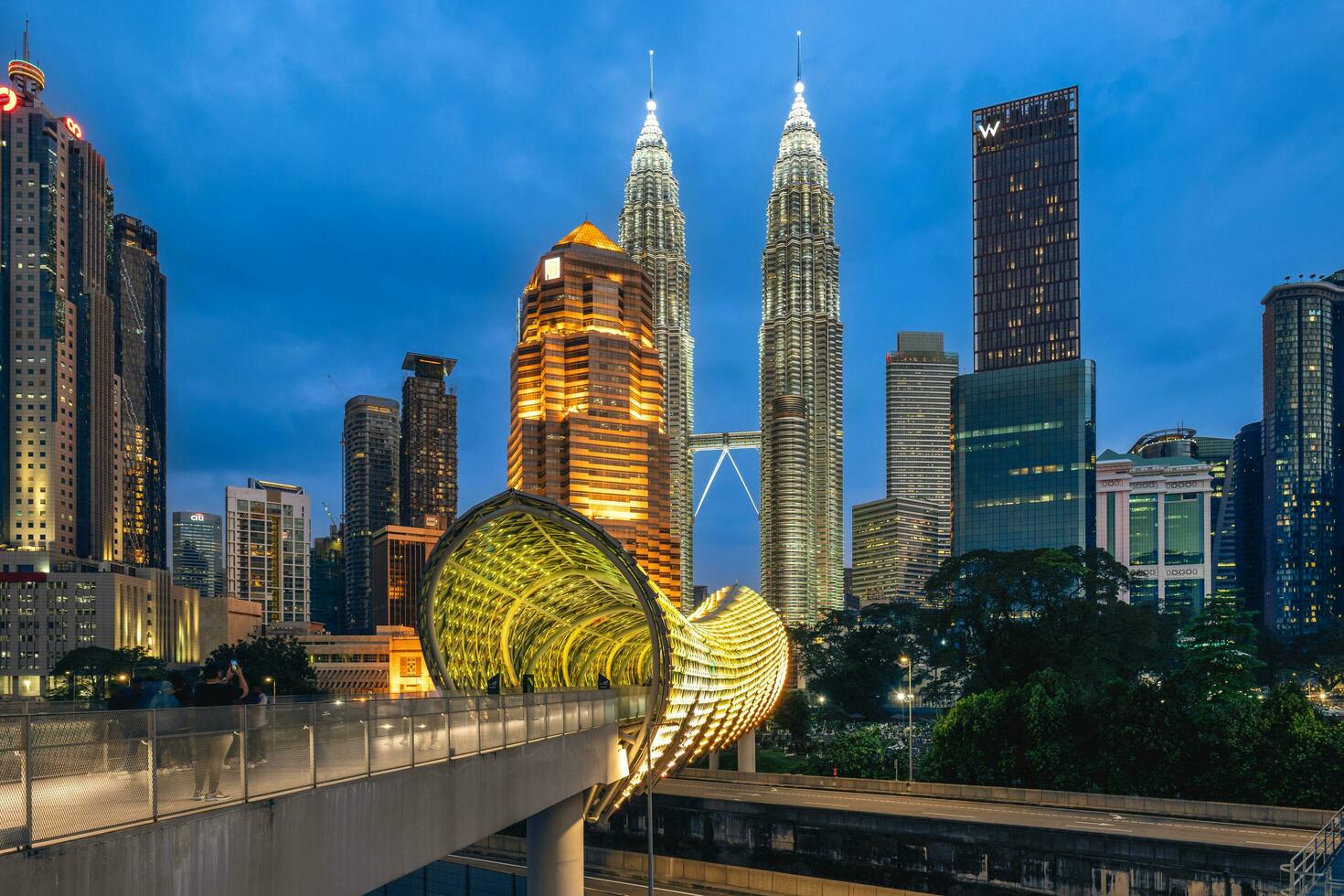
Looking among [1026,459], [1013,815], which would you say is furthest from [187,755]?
[1026,459]

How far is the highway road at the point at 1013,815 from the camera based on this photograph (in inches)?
1268

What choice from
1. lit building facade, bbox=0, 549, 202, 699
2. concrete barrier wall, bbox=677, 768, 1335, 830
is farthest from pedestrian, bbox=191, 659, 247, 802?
lit building facade, bbox=0, 549, 202, 699

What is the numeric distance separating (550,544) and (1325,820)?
27475 mm

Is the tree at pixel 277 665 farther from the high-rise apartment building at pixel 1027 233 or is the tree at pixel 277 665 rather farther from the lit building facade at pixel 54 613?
the high-rise apartment building at pixel 1027 233

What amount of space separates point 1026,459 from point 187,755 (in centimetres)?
15146

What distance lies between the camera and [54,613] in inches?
4732

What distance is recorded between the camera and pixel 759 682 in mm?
43562

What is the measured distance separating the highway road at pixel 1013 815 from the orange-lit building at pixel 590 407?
386ft

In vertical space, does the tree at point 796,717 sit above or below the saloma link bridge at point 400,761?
below

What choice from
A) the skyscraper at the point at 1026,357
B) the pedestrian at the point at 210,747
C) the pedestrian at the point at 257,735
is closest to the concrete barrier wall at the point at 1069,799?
the pedestrian at the point at 257,735

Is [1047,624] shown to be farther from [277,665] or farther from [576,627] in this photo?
[277,665]

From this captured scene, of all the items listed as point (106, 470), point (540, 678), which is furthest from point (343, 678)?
point (540, 678)

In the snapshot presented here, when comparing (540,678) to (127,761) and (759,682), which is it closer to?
(759,682)

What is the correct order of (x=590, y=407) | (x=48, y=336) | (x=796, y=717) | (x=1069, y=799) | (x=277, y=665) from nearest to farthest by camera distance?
1. (x=1069, y=799)
2. (x=796, y=717)
3. (x=277, y=665)
4. (x=48, y=336)
5. (x=590, y=407)
